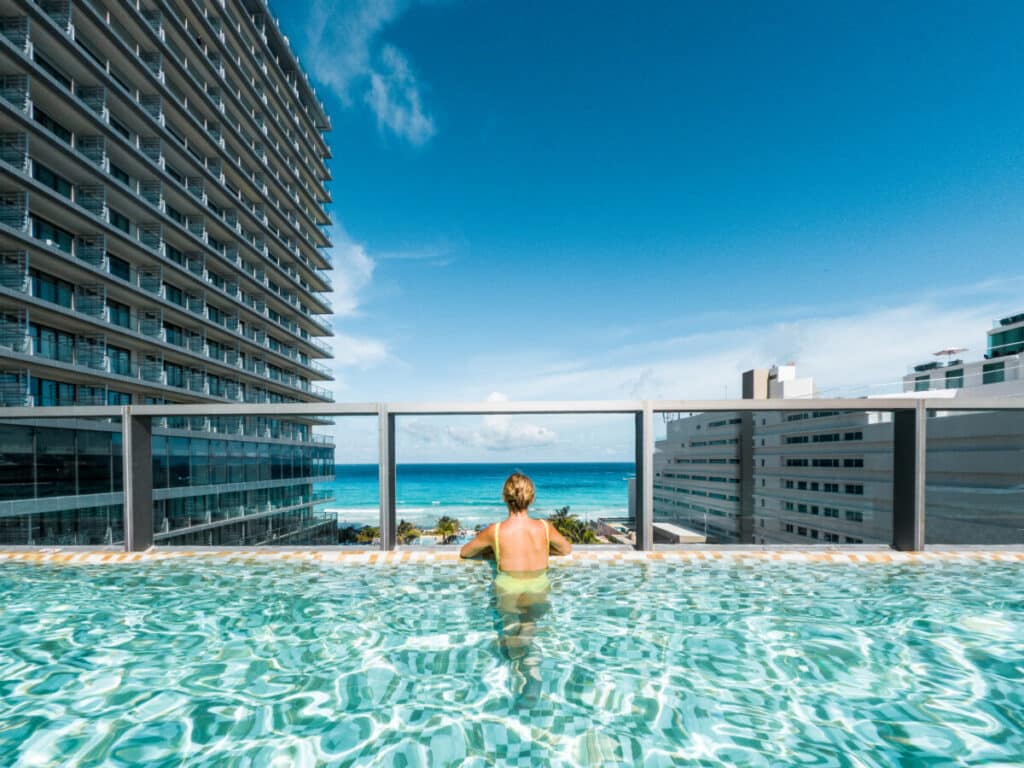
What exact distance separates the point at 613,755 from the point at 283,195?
5063 cm

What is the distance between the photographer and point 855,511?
129ft

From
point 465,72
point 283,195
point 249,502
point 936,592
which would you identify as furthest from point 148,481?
point 283,195

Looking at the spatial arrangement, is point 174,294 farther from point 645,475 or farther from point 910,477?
point 910,477

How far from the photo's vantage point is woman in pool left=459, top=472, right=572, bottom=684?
4.61 metres

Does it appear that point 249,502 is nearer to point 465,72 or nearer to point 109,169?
point 109,169

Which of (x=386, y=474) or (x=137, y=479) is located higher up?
(x=386, y=474)

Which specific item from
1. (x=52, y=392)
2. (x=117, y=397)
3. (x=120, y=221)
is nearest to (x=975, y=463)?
(x=52, y=392)

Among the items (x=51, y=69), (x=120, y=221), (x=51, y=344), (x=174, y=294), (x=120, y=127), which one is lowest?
(x=51, y=344)

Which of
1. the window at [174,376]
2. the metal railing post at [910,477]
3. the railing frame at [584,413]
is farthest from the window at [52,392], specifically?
the metal railing post at [910,477]

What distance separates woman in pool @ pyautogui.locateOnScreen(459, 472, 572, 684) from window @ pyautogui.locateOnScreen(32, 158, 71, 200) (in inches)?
1173

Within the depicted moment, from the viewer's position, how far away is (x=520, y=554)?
4684 millimetres

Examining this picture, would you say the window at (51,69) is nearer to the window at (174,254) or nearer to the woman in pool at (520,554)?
the window at (174,254)

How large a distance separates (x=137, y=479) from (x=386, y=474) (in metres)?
3.54

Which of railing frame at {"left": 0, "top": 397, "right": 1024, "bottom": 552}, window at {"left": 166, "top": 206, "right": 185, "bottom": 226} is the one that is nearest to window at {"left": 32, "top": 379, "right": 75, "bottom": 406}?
window at {"left": 166, "top": 206, "right": 185, "bottom": 226}
